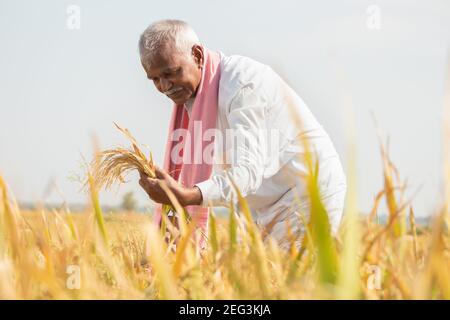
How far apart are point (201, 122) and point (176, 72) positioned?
0.28 m

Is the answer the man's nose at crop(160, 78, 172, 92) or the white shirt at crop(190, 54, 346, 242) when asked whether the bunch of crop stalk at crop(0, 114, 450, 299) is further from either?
the man's nose at crop(160, 78, 172, 92)

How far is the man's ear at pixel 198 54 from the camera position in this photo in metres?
2.88

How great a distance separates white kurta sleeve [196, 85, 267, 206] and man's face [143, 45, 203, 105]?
27cm

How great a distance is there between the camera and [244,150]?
237 centimetres

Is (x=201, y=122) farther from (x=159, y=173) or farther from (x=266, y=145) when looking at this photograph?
(x=159, y=173)

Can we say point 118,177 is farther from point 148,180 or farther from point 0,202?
point 0,202

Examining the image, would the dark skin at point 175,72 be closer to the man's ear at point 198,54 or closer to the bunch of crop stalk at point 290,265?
the man's ear at point 198,54

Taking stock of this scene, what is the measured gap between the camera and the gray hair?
2.70 m

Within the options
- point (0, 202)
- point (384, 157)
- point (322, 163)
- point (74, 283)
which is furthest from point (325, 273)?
point (322, 163)

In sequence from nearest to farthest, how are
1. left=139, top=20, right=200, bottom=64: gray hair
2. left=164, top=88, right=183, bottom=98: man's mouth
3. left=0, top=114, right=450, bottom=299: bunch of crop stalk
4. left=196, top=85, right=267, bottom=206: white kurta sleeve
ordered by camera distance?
left=0, top=114, right=450, bottom=299: bunch of crop stalk < left=196, top=85, right=267, bottom=206: white kurta sleeve < left=139, top=20, right=200, bottom=64: gray hair < left=164, top=88, right=183, bottom=98: man's mouth

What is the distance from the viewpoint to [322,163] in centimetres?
283

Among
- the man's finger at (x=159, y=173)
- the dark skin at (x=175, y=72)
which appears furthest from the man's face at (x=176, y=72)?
the man's finger at (x=159, y=173)

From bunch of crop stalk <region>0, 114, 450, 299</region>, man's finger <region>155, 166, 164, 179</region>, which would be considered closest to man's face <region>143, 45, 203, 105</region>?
man's finger <region>155, 166, 164, 179</region>
